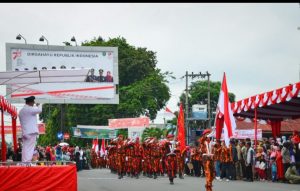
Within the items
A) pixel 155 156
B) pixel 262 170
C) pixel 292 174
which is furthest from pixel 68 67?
pixel 292 174

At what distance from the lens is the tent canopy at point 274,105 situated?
19094 mm

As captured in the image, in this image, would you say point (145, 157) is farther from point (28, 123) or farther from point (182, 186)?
point (28, 123)

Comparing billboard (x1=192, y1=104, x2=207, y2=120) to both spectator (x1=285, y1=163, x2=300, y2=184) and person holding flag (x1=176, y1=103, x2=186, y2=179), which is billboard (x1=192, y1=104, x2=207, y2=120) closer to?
person holding flag (x1=176, y1=103, x2=186, y2=179)

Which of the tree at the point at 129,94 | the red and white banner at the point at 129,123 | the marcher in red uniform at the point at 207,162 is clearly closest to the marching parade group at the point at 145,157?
the marcher in red uniform at the point at 207,162

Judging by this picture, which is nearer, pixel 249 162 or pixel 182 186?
pixel 182 186

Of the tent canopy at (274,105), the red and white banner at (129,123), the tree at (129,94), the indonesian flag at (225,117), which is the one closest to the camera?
the indonesian flag at (225,117)

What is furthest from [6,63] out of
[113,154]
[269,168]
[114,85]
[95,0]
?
[95,0]

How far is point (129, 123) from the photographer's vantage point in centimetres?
4847

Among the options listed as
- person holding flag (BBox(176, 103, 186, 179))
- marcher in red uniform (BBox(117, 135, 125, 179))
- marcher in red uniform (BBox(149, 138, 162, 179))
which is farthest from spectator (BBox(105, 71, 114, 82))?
marcher in red uniform (BBox(149, 138, 162, 179))

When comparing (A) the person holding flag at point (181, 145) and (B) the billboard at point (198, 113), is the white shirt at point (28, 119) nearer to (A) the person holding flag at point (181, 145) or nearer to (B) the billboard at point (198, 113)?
(A) the person holding flag at point (181, 145)

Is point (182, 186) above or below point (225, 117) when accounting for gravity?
below

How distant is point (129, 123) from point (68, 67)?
530 inches

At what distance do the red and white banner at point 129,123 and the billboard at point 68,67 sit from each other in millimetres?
10027

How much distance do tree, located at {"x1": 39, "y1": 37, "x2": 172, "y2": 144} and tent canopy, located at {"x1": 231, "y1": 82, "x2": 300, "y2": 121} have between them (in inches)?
1184
